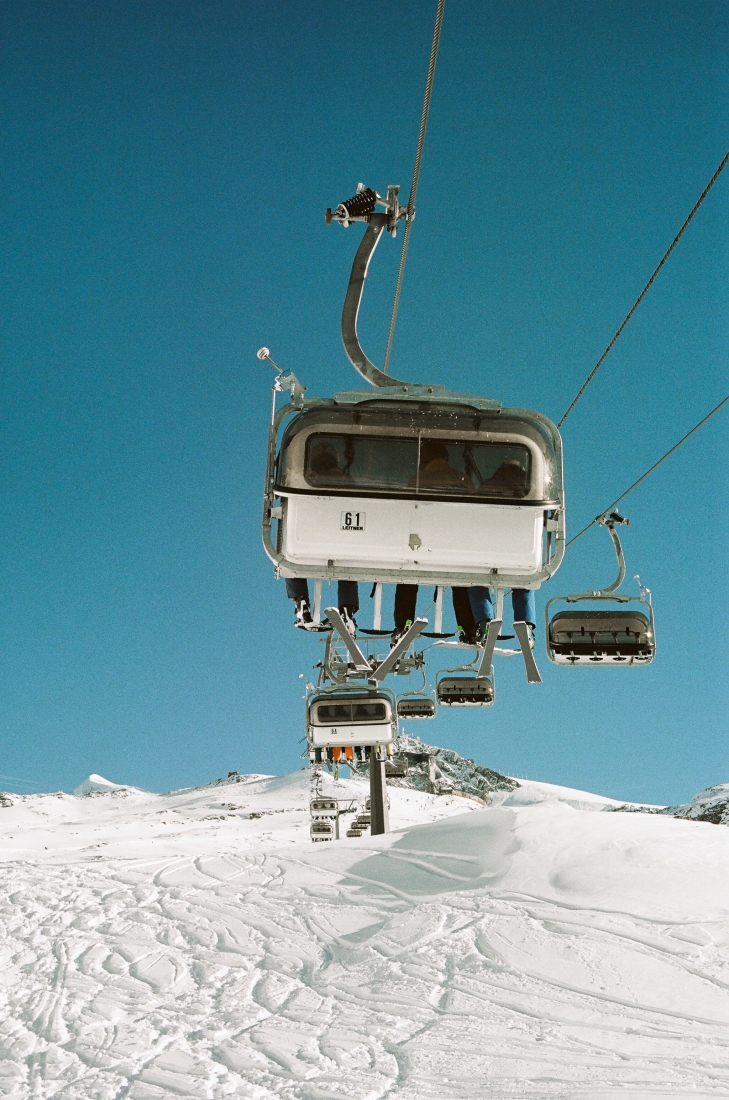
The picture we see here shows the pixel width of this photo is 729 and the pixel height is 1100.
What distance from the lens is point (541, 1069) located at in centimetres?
741

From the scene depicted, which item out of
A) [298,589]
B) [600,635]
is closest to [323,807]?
[298,589]

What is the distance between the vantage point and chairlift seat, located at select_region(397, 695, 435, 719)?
1678cm

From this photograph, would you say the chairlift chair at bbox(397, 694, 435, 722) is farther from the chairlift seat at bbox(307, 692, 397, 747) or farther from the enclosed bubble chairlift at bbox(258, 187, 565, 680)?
the enclosed bubble chairlift at bbox(258, 187, 565, 680)

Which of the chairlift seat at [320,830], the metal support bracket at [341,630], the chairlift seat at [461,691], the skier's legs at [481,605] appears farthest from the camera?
the chairlift seat at [320,830]

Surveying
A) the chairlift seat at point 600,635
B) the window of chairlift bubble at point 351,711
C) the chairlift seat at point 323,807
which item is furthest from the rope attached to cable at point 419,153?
the chairlift seat at point 323,807

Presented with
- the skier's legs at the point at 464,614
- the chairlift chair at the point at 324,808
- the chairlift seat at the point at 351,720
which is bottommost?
the chairlift chair at the point at 324,808

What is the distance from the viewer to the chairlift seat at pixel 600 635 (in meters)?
8.34

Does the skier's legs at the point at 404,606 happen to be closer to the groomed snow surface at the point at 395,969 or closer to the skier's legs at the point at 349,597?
the skier's legs at the point at 349,597

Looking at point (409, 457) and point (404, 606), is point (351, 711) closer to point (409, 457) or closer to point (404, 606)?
point (404, 606)

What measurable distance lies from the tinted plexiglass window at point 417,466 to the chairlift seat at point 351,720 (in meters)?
6.90

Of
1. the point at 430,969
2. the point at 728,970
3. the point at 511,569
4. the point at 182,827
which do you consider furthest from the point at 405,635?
the point at 182,827

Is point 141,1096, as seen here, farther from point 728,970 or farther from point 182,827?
point 182,827

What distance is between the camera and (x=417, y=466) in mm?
7395

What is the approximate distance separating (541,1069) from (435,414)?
590 centimetres
